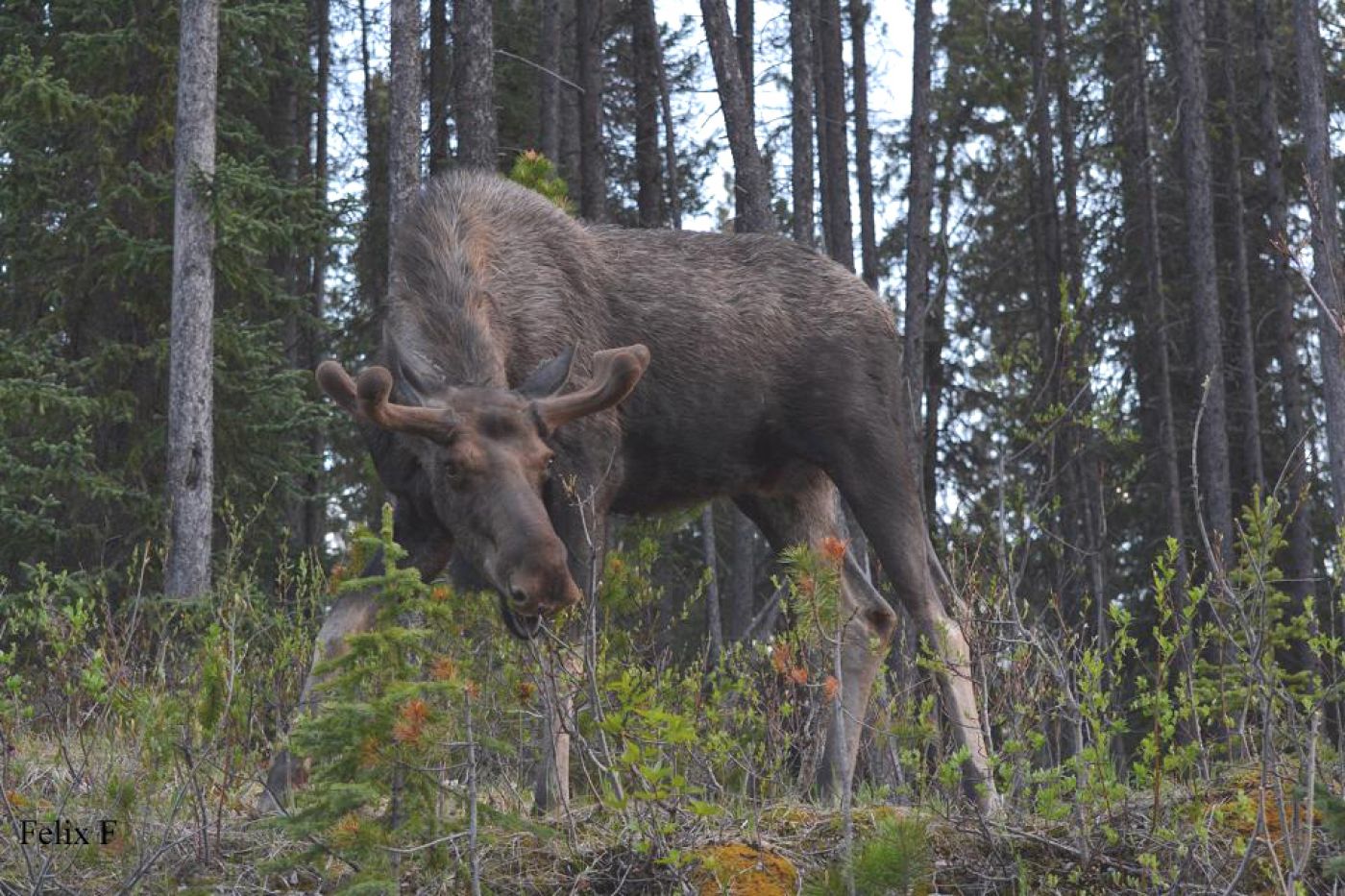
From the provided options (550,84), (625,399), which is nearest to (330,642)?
(625,399)

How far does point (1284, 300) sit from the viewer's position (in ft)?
77.8

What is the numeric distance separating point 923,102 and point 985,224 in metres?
9.56

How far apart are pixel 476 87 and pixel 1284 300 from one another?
15.2 meters

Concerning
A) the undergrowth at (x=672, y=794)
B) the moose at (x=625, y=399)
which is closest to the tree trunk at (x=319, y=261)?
the moose at (x=625, y=399)

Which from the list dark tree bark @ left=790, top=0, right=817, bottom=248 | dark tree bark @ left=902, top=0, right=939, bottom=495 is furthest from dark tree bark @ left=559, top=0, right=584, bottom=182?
dark tree bark @ left=902, top=0, right=939, bottom=495

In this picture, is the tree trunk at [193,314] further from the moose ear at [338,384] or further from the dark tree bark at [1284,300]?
the dark tree bark at [1284,300]

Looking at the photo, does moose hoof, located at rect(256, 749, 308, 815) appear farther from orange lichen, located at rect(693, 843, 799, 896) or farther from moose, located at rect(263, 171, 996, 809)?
orange lichen, located at rect(693, 843, 799, 896)

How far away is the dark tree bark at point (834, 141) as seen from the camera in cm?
1934

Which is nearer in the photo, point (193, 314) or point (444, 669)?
point (444, 669)

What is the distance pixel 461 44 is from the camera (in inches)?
519

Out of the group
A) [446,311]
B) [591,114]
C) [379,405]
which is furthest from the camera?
[591,114]

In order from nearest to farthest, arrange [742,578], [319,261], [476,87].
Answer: [476,87] < [742,578] < [319,261]

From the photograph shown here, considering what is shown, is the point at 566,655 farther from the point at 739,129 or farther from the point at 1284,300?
the point at 1284,300

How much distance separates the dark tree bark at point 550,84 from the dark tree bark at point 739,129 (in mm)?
6266
